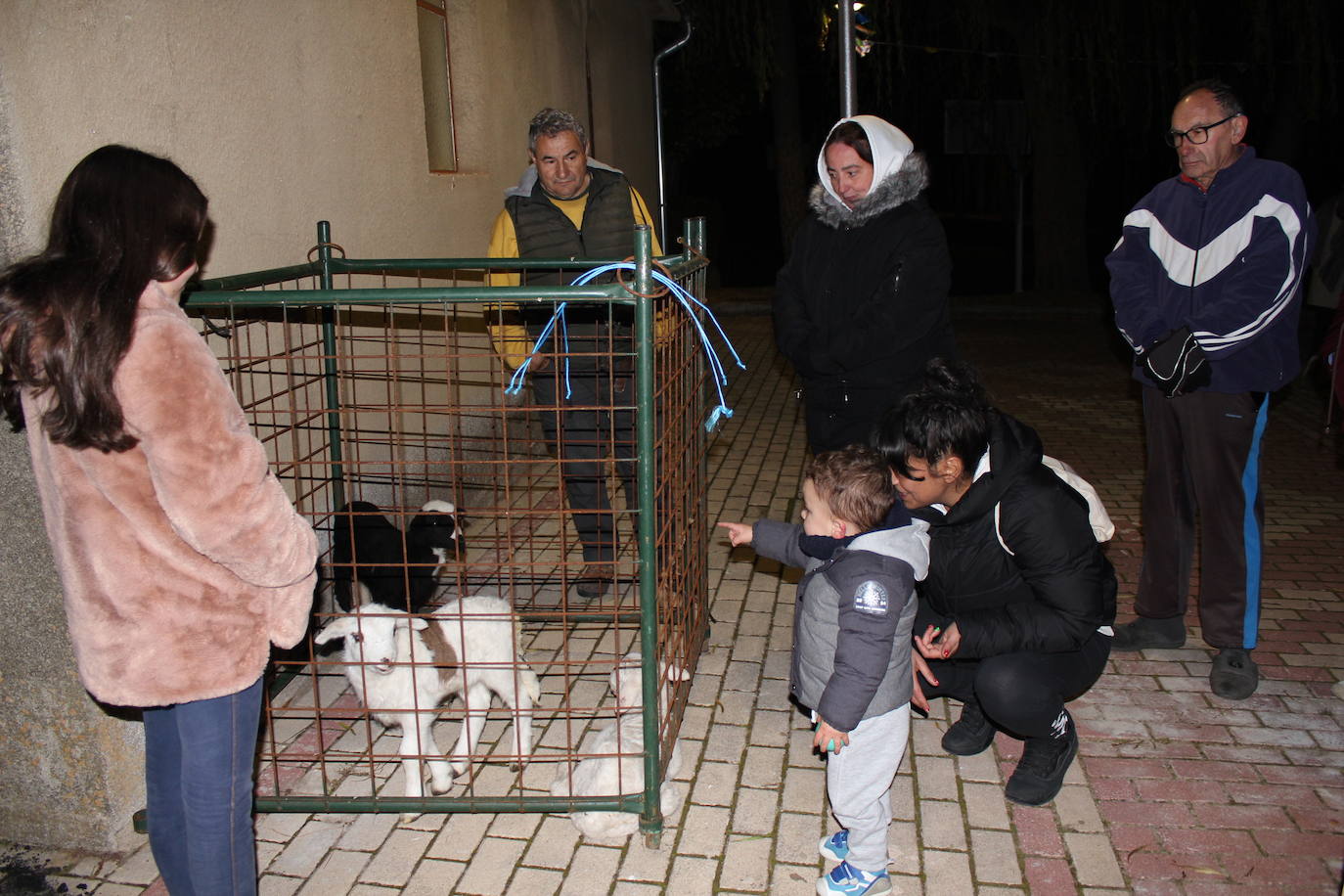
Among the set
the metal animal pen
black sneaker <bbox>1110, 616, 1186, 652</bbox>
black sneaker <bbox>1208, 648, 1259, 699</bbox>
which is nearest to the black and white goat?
the metal animal pen

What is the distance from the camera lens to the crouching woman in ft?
10.3

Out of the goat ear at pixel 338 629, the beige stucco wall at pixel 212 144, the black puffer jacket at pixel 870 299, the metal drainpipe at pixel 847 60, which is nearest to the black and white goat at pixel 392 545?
the goat ear at pixel 338 629

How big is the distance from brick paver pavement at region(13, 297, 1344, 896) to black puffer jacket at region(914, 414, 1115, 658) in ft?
1.82

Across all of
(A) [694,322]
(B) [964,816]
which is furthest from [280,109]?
(B) [964,816]

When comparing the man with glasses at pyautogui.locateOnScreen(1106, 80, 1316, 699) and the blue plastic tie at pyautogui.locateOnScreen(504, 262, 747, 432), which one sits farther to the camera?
the man with glasses at pyautogui.locateOnScreen(1106, 80, 1316, 699)

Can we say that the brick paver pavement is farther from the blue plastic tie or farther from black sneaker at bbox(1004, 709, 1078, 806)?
the blue plastic tie

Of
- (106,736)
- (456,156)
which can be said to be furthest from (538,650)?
(456,156)

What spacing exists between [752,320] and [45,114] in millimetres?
12784

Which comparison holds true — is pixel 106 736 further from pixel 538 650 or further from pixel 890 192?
pixel 890 192

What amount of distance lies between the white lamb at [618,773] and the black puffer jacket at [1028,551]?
101cm

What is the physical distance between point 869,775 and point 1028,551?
2.77ft

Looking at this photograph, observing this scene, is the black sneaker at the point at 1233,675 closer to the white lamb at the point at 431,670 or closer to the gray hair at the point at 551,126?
the white lamb at the point at 431,670

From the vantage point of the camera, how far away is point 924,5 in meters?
16.5

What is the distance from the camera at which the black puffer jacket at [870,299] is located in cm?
387
